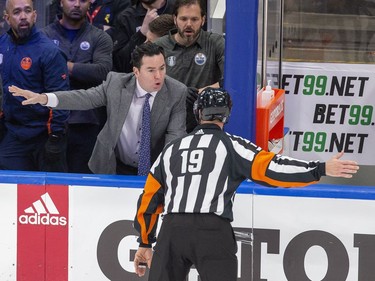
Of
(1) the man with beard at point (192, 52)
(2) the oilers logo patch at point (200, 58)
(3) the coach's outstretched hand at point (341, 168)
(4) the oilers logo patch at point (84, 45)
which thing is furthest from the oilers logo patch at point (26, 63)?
(3) the coach's outstretched hand at point (341, 168)

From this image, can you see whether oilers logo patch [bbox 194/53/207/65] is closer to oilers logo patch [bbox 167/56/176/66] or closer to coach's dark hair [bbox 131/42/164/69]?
oilers logo patch [bbox 167/56/176/66]

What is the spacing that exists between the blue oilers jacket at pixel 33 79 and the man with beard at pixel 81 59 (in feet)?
1.17

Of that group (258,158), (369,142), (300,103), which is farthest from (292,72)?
(258,158)

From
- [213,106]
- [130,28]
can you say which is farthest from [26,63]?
[213,106]

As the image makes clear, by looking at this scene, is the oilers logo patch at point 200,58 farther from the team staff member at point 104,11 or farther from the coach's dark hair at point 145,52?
the team staff member at point 104,11

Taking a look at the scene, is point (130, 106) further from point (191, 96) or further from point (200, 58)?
point (200, 58)

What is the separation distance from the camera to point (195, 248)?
4957mm

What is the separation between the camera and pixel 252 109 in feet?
19.6

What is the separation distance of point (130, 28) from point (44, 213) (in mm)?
2138

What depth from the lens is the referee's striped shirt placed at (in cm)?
502

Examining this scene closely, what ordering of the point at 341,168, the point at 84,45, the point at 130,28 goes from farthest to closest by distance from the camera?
the point at 130,28 < the point at 84,45 < the point at 341,168

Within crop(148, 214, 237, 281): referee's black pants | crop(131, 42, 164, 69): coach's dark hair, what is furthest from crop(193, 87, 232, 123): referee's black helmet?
crop(131, 42, 164, 69): coach's dark hair

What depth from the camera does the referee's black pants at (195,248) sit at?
4.95m

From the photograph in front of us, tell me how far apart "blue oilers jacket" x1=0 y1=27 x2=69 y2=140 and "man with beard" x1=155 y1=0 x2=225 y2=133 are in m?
0.74
